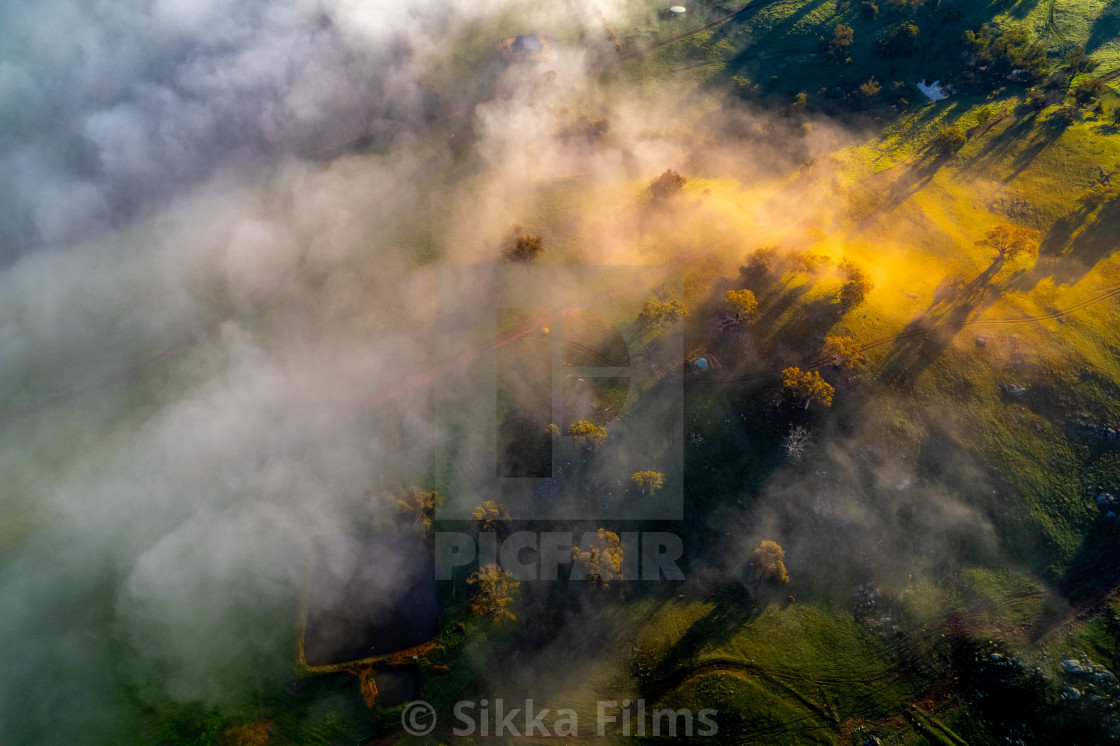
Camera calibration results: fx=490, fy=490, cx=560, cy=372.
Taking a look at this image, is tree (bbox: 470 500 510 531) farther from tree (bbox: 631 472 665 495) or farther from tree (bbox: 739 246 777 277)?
tree (bbox: 739 246 777 277)

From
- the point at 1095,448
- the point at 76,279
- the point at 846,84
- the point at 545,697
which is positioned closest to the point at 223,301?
the point at 76,279

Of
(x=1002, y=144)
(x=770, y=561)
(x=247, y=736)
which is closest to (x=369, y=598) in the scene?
(x=247, y=736)

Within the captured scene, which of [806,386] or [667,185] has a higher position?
[667,185]

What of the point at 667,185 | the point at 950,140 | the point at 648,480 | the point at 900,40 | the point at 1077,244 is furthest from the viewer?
the point at 900,40

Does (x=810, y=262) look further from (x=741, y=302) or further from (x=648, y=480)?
(x=648, y=480)

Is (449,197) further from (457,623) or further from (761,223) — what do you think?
(457,623)

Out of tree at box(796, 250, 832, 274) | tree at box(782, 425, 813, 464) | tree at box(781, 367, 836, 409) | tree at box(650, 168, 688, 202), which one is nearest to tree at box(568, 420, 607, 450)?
tree at box(782, 425, 813, 464)
